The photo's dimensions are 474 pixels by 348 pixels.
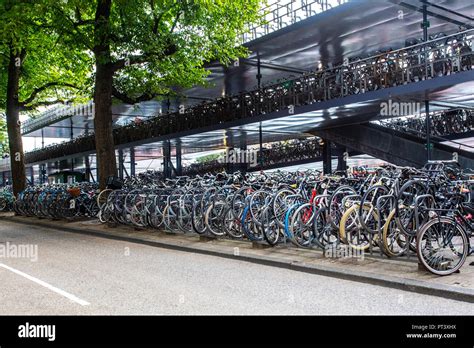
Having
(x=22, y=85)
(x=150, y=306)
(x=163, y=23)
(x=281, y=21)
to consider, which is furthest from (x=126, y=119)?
(x=150, y=306)

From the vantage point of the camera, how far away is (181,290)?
632 cm

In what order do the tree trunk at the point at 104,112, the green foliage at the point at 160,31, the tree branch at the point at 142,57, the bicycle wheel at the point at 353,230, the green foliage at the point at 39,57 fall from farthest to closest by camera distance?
the tree trunk at the point at 104,112, the tree branch at the point at 142,57, the green foliage at the point at 39,57, the green foliage at the point at 160,31, the bicycle wheel at the point at 353,230

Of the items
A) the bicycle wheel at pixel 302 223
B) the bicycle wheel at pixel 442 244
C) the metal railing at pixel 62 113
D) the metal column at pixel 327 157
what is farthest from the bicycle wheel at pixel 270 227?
the metal railing at pixel 62 113

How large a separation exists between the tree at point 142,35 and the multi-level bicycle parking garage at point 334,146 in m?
1.29

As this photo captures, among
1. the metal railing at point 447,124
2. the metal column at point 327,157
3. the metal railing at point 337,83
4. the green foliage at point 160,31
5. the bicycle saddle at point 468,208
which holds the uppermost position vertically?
the green foliage at point 160,31

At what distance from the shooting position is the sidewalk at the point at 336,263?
580 centimetres

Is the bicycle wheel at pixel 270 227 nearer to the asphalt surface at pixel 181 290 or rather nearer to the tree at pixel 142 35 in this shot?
the asphalt surface at pixel 181 290

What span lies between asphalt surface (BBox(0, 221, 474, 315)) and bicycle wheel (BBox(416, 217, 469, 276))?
0.76 metres

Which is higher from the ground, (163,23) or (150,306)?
(163,23)

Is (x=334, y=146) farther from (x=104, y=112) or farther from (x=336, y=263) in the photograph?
(x=336, y=263)

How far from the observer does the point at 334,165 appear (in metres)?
31.4
